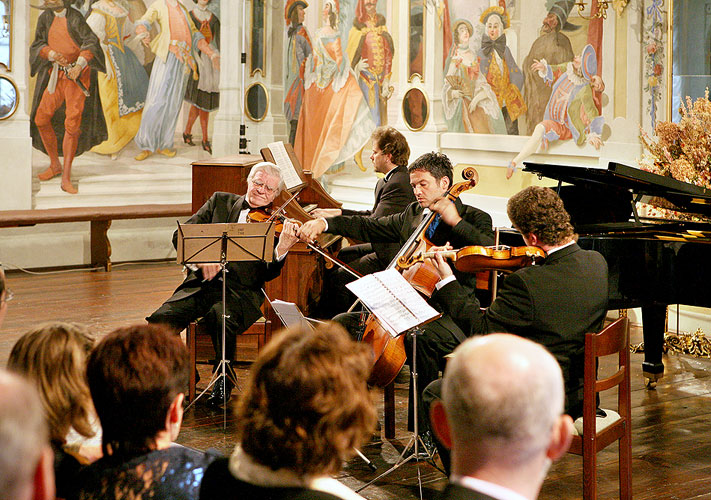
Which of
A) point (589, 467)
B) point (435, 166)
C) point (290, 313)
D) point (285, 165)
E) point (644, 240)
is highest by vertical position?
point (285, 165)

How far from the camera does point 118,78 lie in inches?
408

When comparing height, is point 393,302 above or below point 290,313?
above

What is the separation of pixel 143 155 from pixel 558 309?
798cm

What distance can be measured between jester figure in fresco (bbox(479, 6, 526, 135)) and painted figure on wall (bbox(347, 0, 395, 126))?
5.10 ft

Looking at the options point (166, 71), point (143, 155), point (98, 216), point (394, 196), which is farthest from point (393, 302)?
point (166, 71)

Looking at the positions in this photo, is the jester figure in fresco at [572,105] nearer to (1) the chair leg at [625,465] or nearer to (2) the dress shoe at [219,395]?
(2) the dress shoe at [219,395]

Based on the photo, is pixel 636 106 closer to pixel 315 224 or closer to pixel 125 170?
pixel 315 224

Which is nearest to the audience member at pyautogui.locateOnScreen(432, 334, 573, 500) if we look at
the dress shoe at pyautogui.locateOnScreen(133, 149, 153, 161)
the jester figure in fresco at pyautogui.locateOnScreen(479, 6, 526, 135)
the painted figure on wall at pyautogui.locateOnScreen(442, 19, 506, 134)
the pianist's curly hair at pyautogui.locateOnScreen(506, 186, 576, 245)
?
the pianist's curly hair at pyautogui.locateOnScreen(506, 186, 576, 245)

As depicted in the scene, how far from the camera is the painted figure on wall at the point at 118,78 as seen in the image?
10.2 meters

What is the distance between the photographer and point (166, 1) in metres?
10.6

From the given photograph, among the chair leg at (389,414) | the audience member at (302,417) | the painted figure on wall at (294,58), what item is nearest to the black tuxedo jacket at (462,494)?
the audience member at (302,417)

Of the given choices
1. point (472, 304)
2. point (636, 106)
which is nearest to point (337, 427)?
point (472, 304)

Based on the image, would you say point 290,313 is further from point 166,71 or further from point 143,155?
point 166,71

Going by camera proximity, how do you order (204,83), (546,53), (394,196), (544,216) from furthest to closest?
(204,83), (546,53), (394,196), (544,216)
